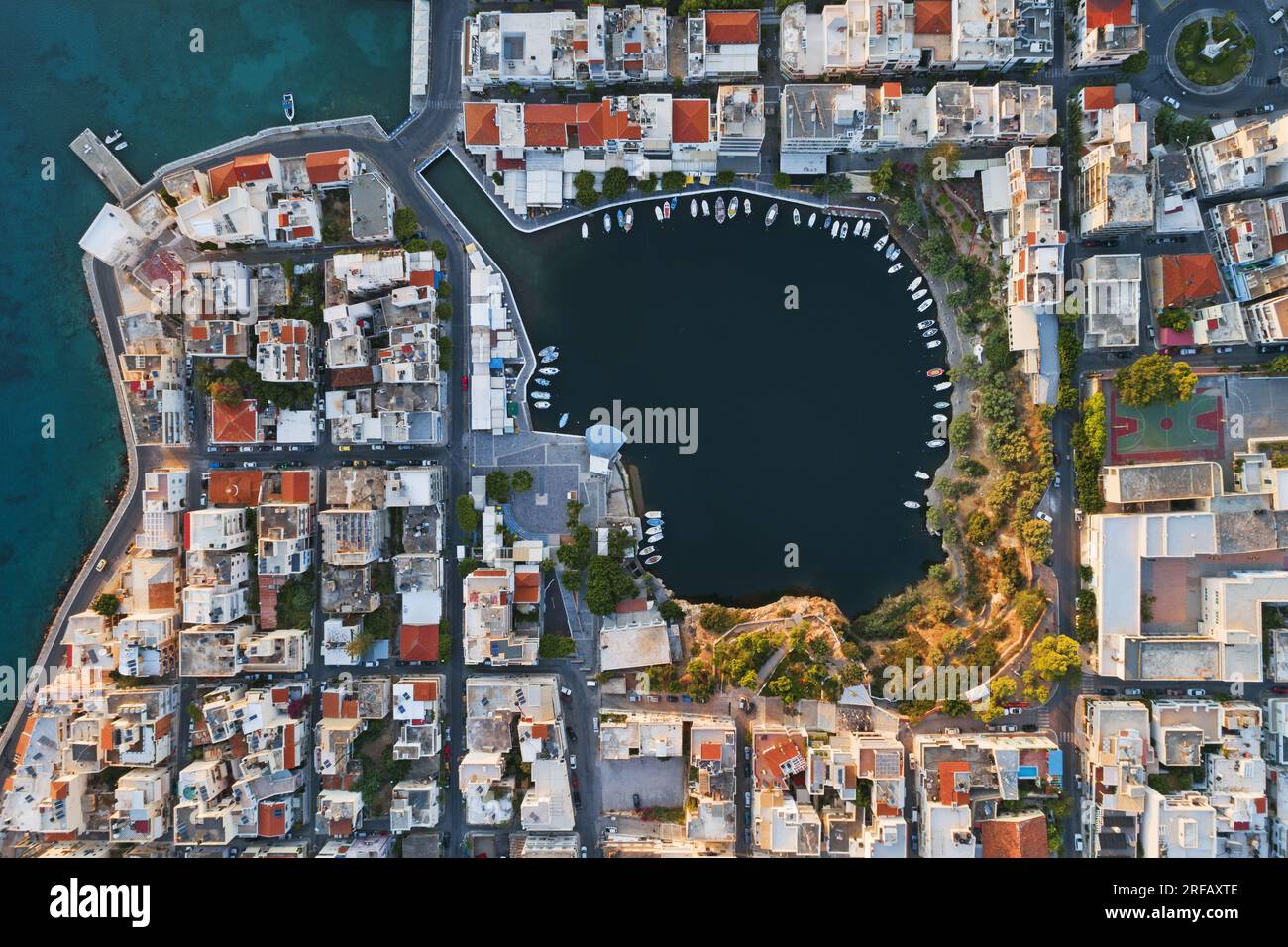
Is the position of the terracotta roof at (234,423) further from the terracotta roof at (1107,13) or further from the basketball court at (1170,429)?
the terracotta roof at (1107,13)

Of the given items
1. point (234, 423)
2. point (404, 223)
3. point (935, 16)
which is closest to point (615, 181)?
point (404, 223)

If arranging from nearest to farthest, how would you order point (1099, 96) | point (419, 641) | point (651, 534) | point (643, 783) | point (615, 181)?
point (1099, 96), point (419, 641), point (615, 181), point (643, 783), point (651, 534)

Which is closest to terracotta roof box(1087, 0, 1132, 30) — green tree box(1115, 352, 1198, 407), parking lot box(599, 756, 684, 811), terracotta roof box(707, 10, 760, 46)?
terracotta roof box(707, 10, 760, 46)

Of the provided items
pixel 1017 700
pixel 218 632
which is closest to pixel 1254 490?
pixel 1017 700

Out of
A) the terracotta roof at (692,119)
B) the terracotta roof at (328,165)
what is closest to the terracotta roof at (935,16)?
the terracotta roof at (692,119)

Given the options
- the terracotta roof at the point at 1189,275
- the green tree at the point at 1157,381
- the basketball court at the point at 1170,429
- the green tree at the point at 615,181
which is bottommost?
the basketball court at the point at 1170,429

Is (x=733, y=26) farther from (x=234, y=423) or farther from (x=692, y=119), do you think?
(x=234, y=423)

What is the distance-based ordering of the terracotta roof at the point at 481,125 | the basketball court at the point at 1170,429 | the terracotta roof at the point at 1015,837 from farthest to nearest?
the terracotta roof at the point at 481,125
the basketball court at the point at 1170,429
the terracotta roof at the point at 1015,837
